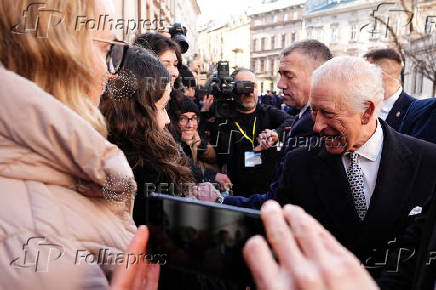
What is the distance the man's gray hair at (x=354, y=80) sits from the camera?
2193 mm

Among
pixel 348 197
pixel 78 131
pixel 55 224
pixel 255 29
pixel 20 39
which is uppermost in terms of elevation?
pixel 255 29

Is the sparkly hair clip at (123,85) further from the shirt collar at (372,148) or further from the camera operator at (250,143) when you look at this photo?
the camera operator at (250,143)

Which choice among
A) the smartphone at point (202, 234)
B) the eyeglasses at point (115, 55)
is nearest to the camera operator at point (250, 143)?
the eyeglasses at point (115, 55)

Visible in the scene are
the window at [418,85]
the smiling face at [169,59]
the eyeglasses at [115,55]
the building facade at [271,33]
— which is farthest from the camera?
the building facade at [271,33]

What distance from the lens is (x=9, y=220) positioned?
31.2 inches

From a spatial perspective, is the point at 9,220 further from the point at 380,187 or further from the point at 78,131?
the point at 380,187

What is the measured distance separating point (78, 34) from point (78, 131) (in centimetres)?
28

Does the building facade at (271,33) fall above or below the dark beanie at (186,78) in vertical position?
above

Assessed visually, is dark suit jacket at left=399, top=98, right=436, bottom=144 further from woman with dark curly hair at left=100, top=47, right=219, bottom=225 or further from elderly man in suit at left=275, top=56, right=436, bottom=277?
woman with dark curly hair at left=100, top=47, right=219, bottom=225

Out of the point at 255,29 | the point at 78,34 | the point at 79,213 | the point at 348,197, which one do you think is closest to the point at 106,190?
the point at 79,213

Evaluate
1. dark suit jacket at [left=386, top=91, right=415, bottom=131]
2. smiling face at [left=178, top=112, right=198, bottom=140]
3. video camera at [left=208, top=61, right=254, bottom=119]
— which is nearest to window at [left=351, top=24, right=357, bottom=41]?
dark suit jacket at [left=386, top=91, right=415, bottom=131]

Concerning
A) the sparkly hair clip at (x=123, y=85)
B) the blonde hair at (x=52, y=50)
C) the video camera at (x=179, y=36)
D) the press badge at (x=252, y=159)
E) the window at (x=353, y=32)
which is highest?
the window at (x=353, y=32)

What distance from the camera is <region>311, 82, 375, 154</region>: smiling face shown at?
2174 mm

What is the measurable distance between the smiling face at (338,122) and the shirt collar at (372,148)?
0.08 feet
